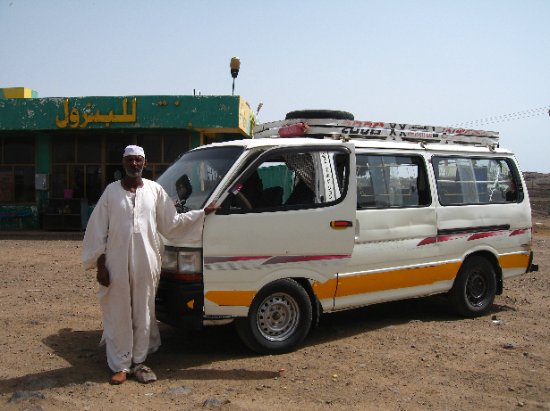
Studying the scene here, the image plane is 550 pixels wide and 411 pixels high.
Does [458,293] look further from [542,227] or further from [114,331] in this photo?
[542,227]

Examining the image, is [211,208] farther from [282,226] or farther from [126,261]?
[126,261]

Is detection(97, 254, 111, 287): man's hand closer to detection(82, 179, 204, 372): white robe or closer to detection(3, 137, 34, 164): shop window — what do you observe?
detection(82, 179, 204, 372): white robe

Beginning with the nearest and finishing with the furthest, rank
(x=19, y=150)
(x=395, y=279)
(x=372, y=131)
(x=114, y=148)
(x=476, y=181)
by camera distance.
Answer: (x=395, y=279) → (x=372, y=131) → (x=476, y=181) → (x=114, y=148) → (x=19, y=150)

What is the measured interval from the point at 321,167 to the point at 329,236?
0.67m

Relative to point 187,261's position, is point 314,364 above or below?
below

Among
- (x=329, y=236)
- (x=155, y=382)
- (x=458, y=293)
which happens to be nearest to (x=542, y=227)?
(x=458, y=293)

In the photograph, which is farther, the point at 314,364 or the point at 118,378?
the point at 314,364

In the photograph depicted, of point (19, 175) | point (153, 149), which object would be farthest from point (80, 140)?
point (153, 149)

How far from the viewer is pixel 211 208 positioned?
473 centimetres

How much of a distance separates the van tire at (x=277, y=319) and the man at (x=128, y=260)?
0.90m

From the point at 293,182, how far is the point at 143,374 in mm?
2162

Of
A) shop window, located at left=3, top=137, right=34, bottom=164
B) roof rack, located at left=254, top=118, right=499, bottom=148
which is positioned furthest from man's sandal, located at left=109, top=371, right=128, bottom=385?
shop window, located at left=3, top=137, right=34, bottom=164

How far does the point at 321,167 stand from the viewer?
5391 millimetres

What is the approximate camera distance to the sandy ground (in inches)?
162
